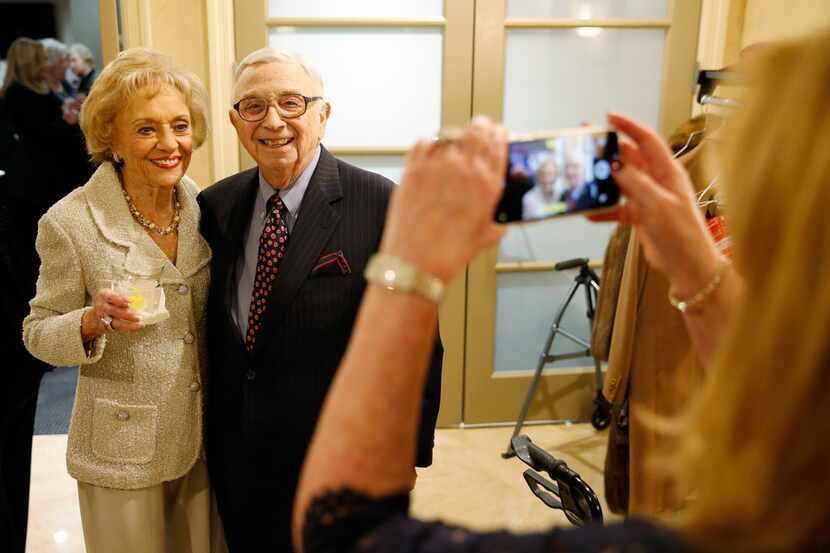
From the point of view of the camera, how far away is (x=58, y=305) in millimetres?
1536

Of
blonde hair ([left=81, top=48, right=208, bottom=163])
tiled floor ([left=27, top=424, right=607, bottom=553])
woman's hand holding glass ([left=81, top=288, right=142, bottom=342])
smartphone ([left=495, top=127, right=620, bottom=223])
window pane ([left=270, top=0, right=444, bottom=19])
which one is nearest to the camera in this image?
smartphone ([left=495, top=127, right=620, bottom=223])

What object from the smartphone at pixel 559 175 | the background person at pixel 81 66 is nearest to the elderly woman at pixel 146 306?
the smartphone at pixel 559 175

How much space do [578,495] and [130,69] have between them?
4.47ft

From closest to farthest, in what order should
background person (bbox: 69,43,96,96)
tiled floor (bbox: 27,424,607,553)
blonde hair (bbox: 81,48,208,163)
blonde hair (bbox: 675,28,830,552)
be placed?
blonde hair (bbox: 675,28,830,552) < blonde hair (bbox: 81,48,208,163) < tiled floor (bbox: 27,424,607,553) < background person (bbox: 69,43,96,96)

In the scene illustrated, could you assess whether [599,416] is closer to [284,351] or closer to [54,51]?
[284,351]

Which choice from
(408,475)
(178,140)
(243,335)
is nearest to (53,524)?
(243,335)

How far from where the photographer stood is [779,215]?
1.69 feet

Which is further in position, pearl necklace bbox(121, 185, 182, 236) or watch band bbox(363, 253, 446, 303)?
pearl necklace bbox(121, 185, 182, 236)

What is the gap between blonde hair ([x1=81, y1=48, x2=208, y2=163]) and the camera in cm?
158

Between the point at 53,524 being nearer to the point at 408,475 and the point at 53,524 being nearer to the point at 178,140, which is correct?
the point at 178,140


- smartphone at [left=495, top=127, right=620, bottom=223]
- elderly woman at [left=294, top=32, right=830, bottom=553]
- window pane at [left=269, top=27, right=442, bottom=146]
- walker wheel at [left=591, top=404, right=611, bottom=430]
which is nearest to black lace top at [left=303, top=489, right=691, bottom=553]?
elderly woman at [left=294, top=32, right=830, bottom=553]

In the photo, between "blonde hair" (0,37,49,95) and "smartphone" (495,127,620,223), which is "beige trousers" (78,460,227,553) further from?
"blonde hair" (0,37,49,95)

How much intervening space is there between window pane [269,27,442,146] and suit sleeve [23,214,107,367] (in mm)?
1756

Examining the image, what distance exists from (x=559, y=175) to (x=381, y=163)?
2452 mm
